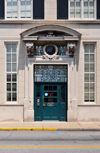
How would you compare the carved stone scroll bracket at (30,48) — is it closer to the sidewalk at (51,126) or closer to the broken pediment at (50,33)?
the broken pediment at (50,33)

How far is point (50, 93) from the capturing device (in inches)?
469

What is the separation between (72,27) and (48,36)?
1556 mm

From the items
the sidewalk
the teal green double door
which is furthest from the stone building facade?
the sidewalk

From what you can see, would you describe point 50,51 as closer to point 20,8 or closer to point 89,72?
point 89,72

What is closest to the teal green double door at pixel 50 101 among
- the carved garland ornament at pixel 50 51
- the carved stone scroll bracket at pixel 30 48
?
the carved garland ornament at pixel 50 51

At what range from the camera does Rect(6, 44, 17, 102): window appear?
11.8 metres

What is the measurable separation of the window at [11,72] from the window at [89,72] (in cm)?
423

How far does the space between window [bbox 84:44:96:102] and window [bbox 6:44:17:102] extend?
4.23 metres

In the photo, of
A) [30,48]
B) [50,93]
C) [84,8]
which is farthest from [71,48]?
[50,93]

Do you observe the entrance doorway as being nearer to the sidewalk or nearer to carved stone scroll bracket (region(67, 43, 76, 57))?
the sidewalk

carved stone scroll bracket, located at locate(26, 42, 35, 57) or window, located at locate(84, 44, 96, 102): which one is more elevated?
carved stone scroll bracket, located at locate(26, 42, 35, 57)

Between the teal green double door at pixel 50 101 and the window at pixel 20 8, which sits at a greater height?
the window at pixel 20 8

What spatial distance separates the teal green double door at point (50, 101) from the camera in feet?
38.8

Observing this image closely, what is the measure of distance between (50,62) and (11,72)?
242 cm
